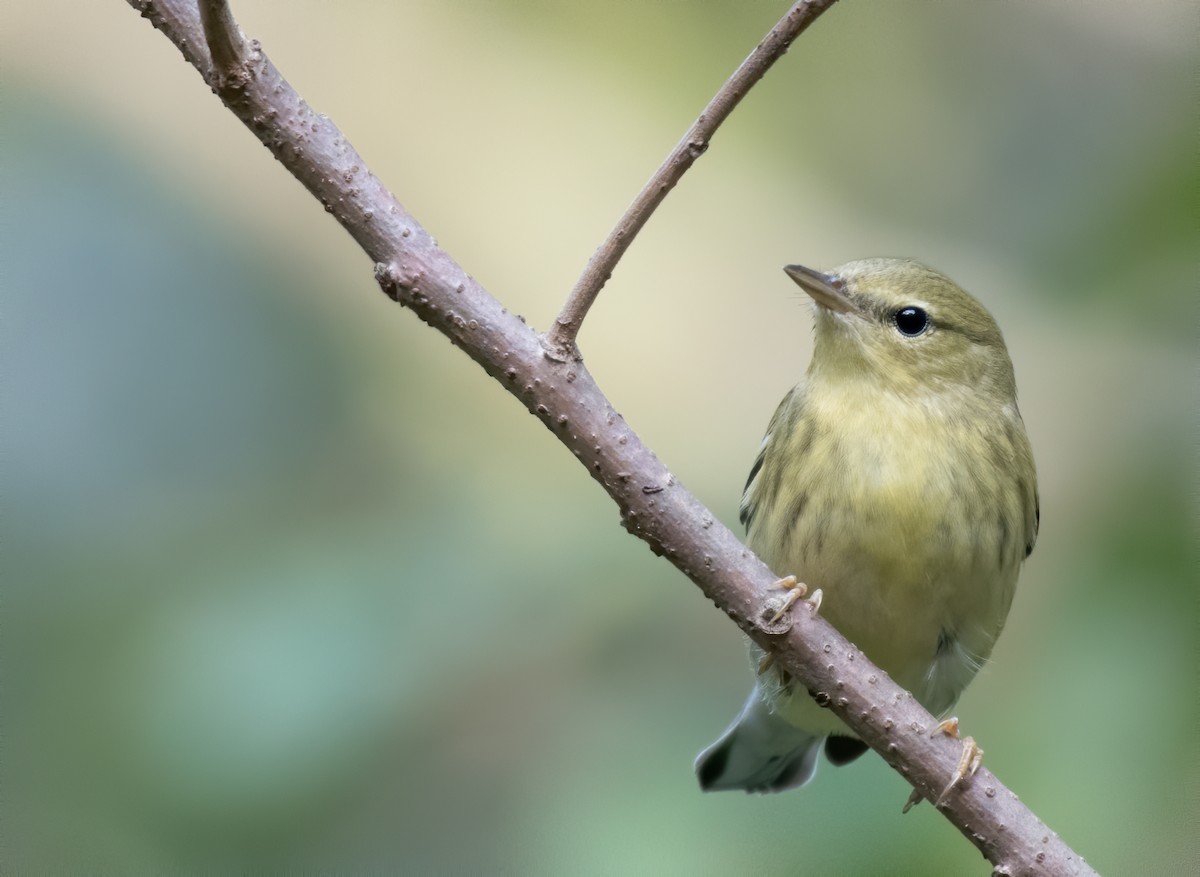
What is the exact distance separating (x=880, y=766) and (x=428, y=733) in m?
1.20

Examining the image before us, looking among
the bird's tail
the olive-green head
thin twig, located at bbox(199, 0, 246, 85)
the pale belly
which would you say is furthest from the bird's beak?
thin twig, located at bbox(199, 0, 246, 85)

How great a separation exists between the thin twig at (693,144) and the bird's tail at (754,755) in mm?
1786

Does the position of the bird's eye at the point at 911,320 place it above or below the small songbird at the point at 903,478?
above

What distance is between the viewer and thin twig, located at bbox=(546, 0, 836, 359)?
1766mm

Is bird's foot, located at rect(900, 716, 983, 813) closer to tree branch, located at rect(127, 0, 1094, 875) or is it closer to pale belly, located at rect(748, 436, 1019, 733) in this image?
tree branch, located at rect(127, 0, 1094, 875)

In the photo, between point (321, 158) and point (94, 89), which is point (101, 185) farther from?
point (321, 158)

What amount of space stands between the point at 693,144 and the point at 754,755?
2.11 meters

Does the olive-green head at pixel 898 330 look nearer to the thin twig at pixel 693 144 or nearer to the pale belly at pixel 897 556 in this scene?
the pale belly at pixel 897 556

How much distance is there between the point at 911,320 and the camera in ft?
9.51

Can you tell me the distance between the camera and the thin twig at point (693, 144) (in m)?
1.77

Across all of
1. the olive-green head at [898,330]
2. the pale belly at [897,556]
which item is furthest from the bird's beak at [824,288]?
the pale belly at [897,556]

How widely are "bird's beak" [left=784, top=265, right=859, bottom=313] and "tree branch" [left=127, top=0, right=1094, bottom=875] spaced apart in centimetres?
88

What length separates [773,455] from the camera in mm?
2865

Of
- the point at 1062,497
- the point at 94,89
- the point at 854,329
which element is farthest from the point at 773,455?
the point at 94,89
